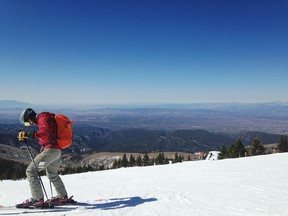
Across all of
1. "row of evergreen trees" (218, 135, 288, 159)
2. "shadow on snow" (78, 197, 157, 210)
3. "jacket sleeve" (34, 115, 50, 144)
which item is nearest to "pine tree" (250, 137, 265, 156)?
"row of evergreen trees" (218, 135, 288, 159)

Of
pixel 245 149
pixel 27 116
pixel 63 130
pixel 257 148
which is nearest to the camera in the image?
pixel 27 116

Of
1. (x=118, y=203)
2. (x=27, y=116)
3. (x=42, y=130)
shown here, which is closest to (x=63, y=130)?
(x=42, y=130)

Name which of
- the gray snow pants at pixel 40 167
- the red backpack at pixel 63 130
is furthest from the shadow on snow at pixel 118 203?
the red backpack at pixel 63 130

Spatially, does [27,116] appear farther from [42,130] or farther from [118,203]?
[118,203]

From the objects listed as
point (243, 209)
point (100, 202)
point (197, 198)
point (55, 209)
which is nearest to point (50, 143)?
point (55, 209)

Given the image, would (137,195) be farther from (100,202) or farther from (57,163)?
(57,163)

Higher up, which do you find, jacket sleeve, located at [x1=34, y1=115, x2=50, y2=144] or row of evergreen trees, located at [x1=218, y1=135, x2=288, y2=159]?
jacket sleeve, located at [x1=34, y1=115, x2=50, y2=144]

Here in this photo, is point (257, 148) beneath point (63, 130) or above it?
beneath

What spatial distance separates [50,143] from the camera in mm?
6281

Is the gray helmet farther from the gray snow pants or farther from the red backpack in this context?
the gray snow pants

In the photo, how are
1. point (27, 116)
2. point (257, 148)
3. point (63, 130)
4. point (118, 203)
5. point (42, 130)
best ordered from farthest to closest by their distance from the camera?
point (257, 148)
point (118, 203)
point (63, 130)
point (27, 116)
point (42, 130)

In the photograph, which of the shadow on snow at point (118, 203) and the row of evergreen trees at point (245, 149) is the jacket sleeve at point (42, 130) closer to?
the shadow on snow at point (118, 203)

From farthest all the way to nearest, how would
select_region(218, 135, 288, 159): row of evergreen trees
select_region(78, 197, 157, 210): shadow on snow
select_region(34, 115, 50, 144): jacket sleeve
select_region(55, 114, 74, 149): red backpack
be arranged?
1. select_region(218, 135, 288, 159): row of evergreen trees
2. select_region(78, 197, 157, 210): shadow on snow
3. select_region(55, 114, 74, 149): red backpack
4. select_region(34, 115, 50, 144): jacket sleeve

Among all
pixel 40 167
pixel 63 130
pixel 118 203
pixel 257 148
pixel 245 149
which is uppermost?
pixel 63 130
